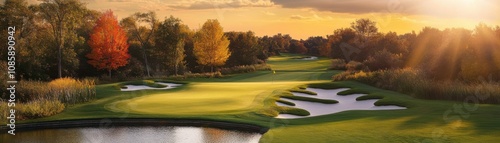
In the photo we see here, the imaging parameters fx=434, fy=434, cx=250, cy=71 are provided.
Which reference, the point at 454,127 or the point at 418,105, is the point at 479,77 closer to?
the point at 418,105

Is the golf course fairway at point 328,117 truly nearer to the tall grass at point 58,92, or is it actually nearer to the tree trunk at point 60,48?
the tall grass at point 58,92

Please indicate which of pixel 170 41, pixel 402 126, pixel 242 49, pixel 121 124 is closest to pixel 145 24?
pixel 170 41

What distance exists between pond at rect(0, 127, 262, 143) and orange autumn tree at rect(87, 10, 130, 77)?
109 feet

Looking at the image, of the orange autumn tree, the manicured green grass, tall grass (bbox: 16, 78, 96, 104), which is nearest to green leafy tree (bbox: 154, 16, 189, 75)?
the orange autumn tree

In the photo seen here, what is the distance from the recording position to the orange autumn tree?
163ft

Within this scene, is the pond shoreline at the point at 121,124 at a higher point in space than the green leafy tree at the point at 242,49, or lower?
lower

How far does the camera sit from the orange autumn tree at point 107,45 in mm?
49750

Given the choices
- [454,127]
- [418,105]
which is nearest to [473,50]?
[418,105]

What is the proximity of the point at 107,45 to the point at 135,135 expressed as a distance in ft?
119

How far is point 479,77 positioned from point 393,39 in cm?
3735

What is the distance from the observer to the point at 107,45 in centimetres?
5022

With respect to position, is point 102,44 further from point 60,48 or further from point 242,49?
point 242,49

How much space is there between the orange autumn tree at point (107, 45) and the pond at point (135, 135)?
3323 cm

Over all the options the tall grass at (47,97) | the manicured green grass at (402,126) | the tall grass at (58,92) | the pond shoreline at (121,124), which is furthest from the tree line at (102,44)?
the manicured green grass at (402,126)
